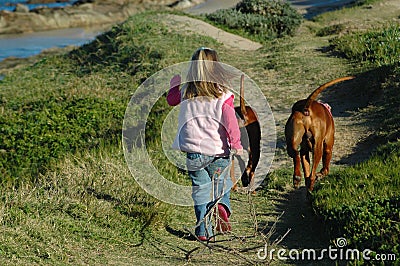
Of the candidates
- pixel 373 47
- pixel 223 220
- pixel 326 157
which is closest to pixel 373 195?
pixel 326 157

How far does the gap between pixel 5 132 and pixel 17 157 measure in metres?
1.42

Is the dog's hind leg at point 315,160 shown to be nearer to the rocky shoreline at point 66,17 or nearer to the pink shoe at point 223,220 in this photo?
the pink shoe at point 223,220

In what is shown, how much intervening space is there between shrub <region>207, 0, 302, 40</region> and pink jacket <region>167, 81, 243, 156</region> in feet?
50.0

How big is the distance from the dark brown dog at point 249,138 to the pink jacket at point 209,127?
1.46 metres

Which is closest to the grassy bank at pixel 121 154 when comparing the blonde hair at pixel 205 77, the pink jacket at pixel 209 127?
the pink jacket at pixel 209 127

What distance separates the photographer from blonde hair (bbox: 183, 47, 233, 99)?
608 cm

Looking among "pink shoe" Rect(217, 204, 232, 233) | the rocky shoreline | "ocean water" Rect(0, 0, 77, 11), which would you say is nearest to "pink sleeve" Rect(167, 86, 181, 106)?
"pink shoe" Rect(217, 204, 232, 233)

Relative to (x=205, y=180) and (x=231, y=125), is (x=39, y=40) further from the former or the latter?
(x=231, y=125)

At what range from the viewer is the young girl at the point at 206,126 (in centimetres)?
609

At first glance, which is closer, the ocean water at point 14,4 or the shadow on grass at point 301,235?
the shadow on grass at point 301,235

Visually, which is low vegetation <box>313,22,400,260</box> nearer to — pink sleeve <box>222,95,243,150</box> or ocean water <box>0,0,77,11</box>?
pink sleeve <box>222,95,243,150</box>

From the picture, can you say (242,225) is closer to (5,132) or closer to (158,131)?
(158,131)

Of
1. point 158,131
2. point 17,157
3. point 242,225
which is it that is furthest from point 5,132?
point 242,225

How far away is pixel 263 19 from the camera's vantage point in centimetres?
2206
